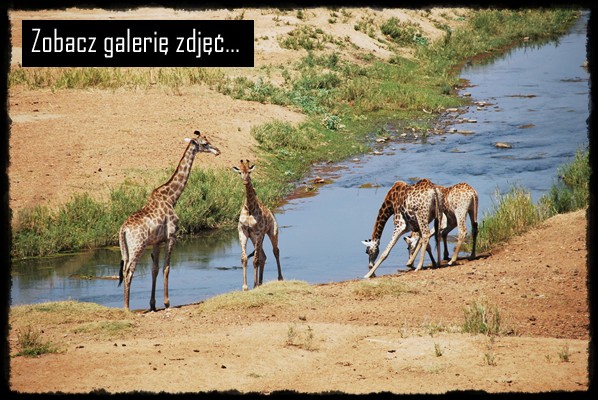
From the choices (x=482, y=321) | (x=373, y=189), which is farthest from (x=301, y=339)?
(x=373, y=189)

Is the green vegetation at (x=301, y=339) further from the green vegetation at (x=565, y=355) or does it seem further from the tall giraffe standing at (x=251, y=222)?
the tall giraffe standing at (x=251, y=222)

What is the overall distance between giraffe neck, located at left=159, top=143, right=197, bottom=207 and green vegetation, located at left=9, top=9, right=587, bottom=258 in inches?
202

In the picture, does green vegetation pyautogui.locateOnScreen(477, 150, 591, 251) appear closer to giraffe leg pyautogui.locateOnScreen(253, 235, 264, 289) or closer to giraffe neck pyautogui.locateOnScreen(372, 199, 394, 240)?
giraffe neck pyautogui.locateOnScreen(372, 199, 394, 240)

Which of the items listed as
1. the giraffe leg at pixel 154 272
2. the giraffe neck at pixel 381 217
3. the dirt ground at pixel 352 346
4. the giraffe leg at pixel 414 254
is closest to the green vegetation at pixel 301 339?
the dirt ground at pixel 352 346

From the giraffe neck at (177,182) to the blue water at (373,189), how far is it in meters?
1.88

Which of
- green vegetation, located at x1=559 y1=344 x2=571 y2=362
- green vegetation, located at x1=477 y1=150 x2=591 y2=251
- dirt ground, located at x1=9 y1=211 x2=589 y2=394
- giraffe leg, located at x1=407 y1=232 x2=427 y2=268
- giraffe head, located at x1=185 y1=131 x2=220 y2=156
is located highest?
giraffe head, located at x1=185 y1=131 x2=220 y2=156

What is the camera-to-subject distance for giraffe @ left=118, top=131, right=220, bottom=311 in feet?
48.4

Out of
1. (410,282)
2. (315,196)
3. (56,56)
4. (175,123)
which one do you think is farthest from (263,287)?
(56,56)

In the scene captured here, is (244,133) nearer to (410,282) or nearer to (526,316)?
(410,282)

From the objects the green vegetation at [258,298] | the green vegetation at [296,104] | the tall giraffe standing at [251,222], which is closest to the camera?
the green vegetation at [258,298]

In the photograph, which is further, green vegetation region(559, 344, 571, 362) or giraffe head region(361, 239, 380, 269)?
giraffe head region(361, 239, 380, 269)

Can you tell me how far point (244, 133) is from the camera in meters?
27.6

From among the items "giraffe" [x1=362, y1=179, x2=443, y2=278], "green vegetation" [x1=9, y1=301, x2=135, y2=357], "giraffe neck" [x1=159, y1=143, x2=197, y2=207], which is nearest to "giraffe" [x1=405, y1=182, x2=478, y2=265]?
"giraffe" [x1=362, y1=179, x2=443, y2=278]

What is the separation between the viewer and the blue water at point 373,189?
1770 cm
